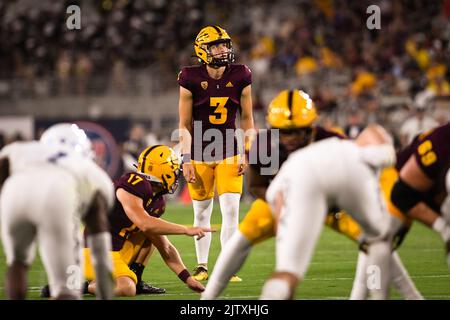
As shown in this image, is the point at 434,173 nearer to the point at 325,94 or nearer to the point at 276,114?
the point at 276,114

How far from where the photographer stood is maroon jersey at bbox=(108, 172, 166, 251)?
7750mm

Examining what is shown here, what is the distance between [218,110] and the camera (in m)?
8.98

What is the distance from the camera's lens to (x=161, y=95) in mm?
20094

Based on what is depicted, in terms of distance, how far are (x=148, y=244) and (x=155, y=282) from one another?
71 centimetres

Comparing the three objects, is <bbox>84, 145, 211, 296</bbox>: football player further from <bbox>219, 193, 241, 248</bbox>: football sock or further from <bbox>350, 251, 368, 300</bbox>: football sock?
<bbox>350, 251, 368, 300</bbox>: football sock

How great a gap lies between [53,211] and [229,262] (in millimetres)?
1378

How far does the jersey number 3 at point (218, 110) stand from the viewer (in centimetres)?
895

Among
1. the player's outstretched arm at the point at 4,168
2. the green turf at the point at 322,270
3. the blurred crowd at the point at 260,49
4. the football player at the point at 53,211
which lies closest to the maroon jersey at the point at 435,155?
the green turf at the point at 322,270

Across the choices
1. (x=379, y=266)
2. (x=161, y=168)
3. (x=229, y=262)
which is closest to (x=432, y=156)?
(x=379, y=266)

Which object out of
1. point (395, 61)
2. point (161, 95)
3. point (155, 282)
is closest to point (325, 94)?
point (395, 61)

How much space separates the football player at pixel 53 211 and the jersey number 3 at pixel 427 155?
1911 millimetres

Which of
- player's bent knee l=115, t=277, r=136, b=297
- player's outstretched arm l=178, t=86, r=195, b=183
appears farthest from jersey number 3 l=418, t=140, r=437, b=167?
player's outstretched arm l=178, t=86, r=195, b=183

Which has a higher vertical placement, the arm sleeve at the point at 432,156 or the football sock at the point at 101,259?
the arm sleeve at the point at 432,156

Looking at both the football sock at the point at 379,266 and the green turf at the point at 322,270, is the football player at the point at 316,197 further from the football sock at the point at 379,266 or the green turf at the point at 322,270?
the green turf at the point at 322,270
